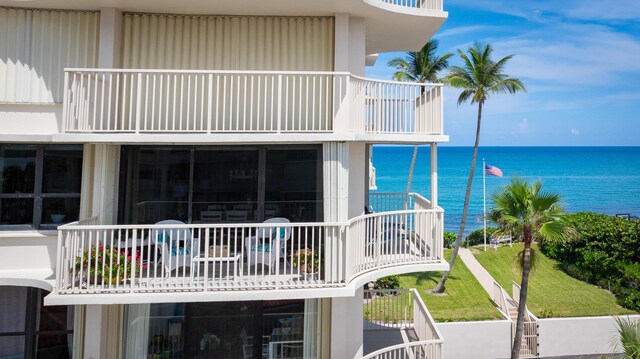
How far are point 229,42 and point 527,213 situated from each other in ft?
30.5

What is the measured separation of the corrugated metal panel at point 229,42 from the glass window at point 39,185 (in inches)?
108

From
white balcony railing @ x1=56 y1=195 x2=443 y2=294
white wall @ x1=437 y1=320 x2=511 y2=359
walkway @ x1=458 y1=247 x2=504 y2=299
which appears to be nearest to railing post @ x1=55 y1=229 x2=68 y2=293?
white balcony railing @ x1=56 y1=195 x2=443 y2=294

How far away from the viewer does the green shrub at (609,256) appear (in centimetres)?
2119

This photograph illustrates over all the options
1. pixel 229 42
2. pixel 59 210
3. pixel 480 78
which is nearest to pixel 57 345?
pixel 59 210

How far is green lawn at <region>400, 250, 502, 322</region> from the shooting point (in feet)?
63.0

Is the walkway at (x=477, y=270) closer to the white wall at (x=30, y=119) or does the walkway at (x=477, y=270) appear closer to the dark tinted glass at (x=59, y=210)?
the dark tinted glass at (x=59, y=210)

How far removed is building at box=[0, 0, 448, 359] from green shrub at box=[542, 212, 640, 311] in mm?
15677

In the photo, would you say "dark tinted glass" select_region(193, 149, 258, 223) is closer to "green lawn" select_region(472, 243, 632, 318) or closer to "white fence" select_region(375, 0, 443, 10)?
"white fence" select_region(375, 0, 443, 10)

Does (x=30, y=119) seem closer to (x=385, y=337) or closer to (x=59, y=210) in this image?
(x=59, y=210)

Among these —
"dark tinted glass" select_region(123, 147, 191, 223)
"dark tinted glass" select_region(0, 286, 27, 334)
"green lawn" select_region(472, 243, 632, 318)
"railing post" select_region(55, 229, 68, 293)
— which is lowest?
"green lawn" select_region(472, 243, 632, 318)

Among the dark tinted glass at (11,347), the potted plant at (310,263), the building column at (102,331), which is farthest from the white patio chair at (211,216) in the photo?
the dark tinted glass at (11,347)

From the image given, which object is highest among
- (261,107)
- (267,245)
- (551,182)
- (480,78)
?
(480,78)

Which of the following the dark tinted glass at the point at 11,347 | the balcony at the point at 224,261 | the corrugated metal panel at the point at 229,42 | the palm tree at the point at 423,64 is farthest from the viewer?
the palm tree at the point at 423,64

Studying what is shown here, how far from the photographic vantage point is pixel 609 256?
2320cm
